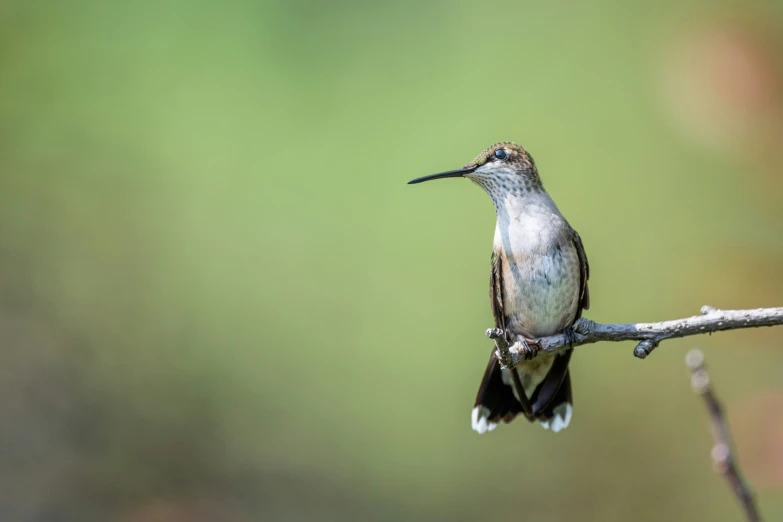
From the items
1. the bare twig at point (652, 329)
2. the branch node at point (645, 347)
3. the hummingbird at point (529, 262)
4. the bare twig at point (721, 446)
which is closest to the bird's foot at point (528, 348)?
the bare twig at point (652, 329)

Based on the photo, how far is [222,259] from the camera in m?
5.07

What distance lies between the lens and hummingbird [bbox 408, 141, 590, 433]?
2.42 metres

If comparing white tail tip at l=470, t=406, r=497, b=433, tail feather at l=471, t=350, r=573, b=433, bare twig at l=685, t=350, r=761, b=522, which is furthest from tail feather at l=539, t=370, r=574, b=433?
bare twig at l=685, t=350, r=761, b=522

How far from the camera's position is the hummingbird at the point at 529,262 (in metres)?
2.42

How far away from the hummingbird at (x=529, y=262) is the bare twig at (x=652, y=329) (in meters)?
0.16

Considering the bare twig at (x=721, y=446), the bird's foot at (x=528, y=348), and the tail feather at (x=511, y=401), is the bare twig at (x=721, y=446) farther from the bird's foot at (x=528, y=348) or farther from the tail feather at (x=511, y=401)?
the tail feather at (x=511, y=401)

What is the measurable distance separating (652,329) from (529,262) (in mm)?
565

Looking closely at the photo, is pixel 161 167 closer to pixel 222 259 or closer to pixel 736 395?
pixel 222 259

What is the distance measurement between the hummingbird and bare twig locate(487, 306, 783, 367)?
0.53 ft

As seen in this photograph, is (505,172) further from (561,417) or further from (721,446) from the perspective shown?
(721,446)

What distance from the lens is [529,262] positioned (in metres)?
2.44

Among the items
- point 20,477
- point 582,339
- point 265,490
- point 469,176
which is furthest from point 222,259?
point 582,339

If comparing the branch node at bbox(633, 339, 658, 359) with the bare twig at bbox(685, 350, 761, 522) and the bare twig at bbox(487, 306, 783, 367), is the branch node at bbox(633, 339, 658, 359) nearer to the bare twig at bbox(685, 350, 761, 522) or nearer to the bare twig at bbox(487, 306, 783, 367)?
the bare twig at bbox(487, 306, 783, 367)

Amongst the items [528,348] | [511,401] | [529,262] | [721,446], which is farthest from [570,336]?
[721,446]
